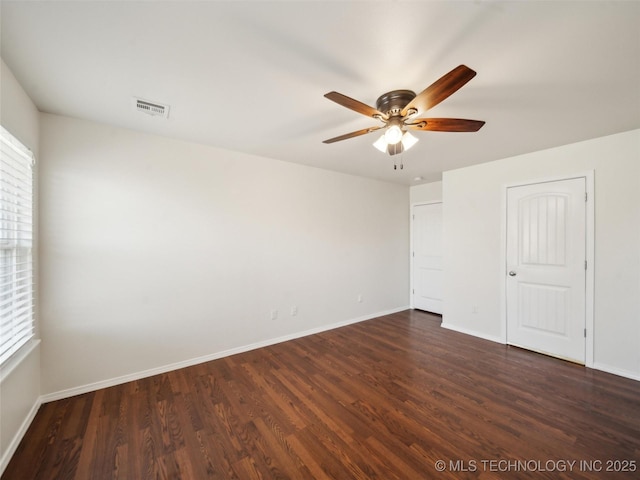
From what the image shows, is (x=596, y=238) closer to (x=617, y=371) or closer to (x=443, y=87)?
(x=617, y=371)

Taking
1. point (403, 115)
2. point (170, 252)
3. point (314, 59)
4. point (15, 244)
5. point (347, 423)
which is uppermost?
point (314, 59)

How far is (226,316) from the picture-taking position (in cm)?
295

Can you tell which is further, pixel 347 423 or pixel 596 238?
pixel 596 238

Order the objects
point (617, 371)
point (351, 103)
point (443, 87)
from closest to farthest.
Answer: point (443, 87) < point (351, 103) < point (617, 371)

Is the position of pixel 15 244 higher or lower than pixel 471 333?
higher

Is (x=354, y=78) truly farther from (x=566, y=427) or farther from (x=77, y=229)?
(x=566, y=427)

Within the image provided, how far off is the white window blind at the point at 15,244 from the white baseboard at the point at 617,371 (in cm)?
495

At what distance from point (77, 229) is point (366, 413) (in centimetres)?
289

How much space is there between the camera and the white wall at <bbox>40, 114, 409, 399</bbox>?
216 cm

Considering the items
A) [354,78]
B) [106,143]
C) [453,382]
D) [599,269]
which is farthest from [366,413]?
[106,143]

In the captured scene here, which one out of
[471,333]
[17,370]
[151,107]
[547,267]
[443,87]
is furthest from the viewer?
[471,333]

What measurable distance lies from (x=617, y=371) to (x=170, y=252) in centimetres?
468

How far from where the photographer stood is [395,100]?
5.64 feet

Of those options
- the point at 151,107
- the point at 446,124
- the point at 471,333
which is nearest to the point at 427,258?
the point at 471,333
